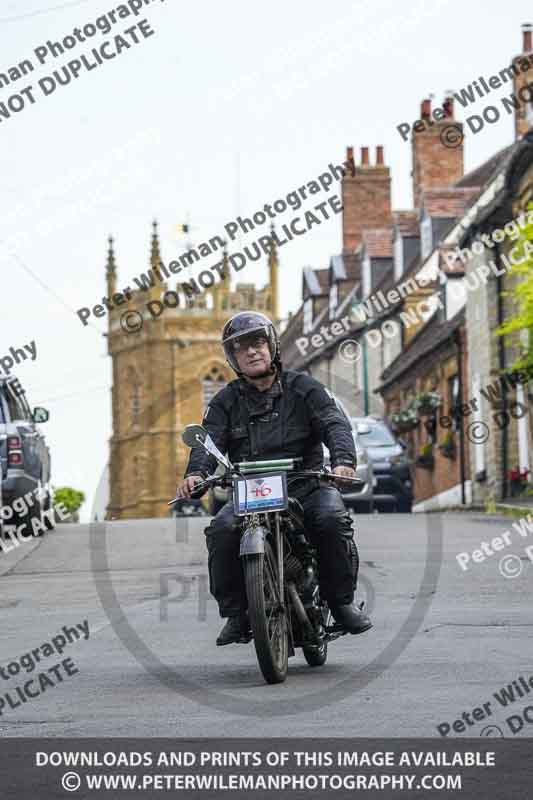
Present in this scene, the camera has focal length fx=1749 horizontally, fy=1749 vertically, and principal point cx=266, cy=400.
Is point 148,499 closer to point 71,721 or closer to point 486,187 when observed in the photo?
point 486,187

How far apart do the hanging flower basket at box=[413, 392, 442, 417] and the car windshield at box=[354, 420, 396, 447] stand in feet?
33.5

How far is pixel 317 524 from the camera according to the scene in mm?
8055

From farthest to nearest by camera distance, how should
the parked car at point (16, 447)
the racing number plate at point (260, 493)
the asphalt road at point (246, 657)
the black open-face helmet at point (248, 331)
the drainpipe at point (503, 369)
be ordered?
the drainpipe at point (503, 369)
the parked car at point (16, 447)
the black open-face helmet at point (248, 331)
the racing number plate at point (260, 493)
the asphalt road at point (246, 657)

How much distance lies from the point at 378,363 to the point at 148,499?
184 feet

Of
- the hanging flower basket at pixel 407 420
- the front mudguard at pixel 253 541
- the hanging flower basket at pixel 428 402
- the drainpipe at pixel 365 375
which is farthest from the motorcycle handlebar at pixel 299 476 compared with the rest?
the drainpipe at pixel 365 375

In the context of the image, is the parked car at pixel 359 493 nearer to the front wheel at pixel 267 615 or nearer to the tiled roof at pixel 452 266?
the tiled roof at pixel 452 266

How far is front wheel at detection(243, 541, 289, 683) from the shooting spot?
7.43 m

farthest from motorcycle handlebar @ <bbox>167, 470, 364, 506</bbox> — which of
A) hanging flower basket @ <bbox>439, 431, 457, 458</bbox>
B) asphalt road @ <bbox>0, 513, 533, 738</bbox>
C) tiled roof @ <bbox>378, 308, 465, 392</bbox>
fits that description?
hanging flower basket @ <bbox>439, 431, 457, 458</bbox>

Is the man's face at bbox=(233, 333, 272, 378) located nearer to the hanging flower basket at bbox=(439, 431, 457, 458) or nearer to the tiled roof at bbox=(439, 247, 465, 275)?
the hanging flower basket at bbox=(439, 431, 457, 458)

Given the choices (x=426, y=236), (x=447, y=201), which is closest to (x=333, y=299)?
(x=426, y=236)

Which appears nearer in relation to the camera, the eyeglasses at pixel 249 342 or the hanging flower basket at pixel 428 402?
the eyeglasses at pixel 249 342

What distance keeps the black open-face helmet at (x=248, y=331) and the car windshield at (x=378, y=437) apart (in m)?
24.1

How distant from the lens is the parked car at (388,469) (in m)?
32.0
